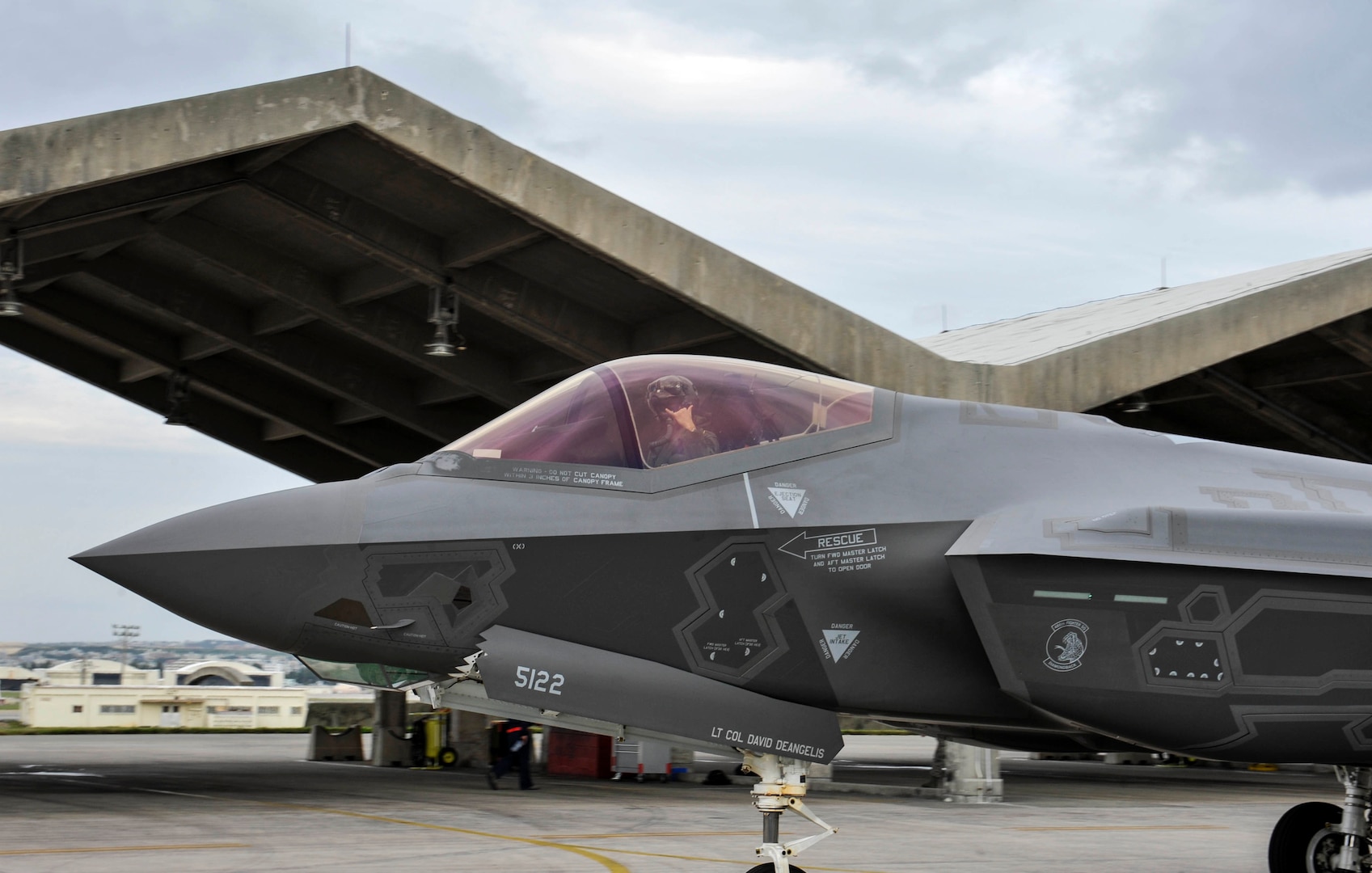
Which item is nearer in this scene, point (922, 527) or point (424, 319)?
point (922, 527)

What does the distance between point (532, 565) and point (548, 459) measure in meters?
0.53

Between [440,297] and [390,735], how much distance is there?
1258 centimetres

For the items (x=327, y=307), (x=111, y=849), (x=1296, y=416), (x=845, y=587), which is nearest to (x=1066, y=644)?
(x=845, y=587)

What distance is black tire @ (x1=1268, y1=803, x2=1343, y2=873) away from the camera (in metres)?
8.91

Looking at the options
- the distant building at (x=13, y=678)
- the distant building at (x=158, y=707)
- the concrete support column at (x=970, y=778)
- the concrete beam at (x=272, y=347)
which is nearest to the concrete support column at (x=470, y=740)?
the concrete beam at (x=272, y=347)

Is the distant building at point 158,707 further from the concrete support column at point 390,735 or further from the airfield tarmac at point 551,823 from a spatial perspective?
the airfield tarmac at point 551,823

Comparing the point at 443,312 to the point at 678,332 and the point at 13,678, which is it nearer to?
the point at 678,332

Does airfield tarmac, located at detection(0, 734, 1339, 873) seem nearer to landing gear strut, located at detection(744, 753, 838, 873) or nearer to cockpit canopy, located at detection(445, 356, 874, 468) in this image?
landing gear strut, located at detection(744, 753, 838, 873)

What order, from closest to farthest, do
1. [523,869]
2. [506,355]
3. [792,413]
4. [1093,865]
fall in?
[792,413]
[523,869]
[1093,865]
[506,355]

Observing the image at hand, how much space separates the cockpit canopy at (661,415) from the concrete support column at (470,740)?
22.6 metres

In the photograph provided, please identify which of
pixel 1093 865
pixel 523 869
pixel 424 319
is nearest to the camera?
pixel 523 869

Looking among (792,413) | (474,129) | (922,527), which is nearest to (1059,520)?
(922,527)

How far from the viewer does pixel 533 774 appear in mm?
26109

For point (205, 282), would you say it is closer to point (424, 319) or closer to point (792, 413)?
point (424, 319)
